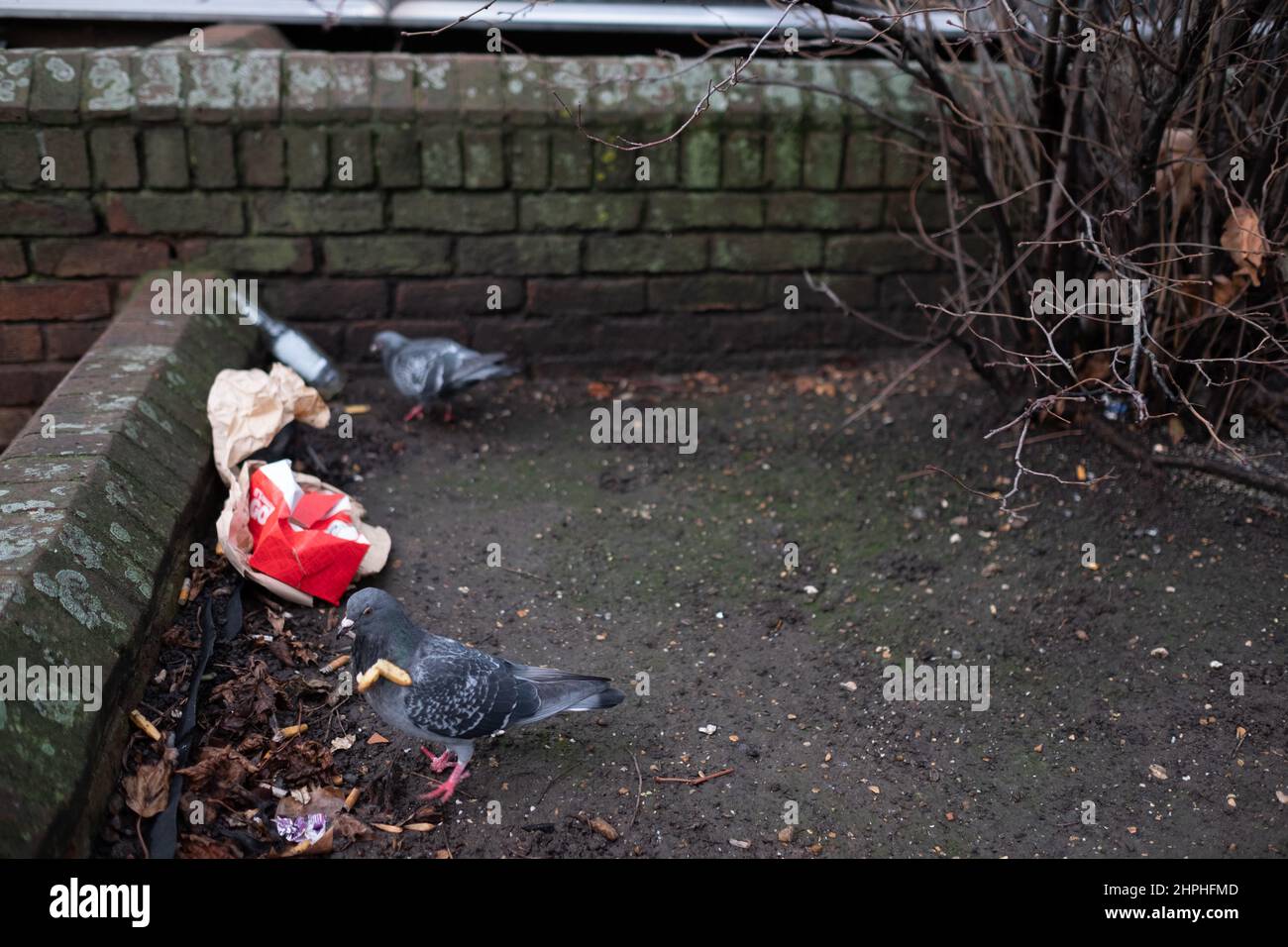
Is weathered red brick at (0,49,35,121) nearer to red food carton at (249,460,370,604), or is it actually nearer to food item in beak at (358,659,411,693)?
red food carton at (249,460,370,604)

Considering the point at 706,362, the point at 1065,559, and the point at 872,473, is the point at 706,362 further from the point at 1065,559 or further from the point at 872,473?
the point at 1065,559

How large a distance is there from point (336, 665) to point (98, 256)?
8.59 feet

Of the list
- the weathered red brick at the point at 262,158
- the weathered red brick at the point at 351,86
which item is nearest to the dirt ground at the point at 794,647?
the weathered red brick at the point at 262,158

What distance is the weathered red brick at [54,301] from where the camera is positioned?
511 cm

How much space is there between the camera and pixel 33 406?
536 cm

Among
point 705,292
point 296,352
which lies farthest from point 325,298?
point 705,292

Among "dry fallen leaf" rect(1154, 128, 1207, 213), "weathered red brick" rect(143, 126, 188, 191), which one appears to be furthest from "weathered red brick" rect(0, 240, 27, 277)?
"dry fallen leaf" rect(1154, 128, 1207, 213)

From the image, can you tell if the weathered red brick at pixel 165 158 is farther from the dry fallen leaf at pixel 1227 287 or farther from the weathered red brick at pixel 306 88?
the dry fallen leaf at pixel 1227 287

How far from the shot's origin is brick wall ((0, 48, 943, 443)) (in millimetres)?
4977

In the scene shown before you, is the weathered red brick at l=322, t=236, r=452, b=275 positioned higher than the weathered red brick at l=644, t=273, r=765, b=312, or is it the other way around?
the weathered red brick at l=322, t=236, r=452, b=275

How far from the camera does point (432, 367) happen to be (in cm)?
504

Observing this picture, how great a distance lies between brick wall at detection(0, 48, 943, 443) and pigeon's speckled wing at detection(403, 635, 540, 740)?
102 inches

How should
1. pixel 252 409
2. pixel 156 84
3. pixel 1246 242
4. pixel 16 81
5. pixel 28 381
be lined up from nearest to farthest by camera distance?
1. pixel 1246 242
2. pixel 252 409
3. pixel 16 81
4. pixel 156 84
5. pixel 28 381

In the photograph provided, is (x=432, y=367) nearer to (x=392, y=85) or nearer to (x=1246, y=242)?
(x=392, y=85)
